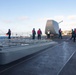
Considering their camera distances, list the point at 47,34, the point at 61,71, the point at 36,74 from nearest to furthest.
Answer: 1. the point at 36,74
2. the point at 61,71
3. the point at 47,34

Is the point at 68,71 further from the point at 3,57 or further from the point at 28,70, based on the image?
the point at 3,57

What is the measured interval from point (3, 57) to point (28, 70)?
5.94ft

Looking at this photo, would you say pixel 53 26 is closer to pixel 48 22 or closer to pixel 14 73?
pixel 48 22

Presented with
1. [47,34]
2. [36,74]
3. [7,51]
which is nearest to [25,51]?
[7,51]

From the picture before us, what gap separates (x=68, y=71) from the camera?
37.3 feet

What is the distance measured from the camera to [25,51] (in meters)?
16.6

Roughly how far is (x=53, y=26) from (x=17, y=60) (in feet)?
139

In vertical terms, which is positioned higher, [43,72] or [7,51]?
[7,51]

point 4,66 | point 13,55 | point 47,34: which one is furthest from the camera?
point 47,34

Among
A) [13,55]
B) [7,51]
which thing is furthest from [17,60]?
[7,51]

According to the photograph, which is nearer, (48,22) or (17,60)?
(17,60)

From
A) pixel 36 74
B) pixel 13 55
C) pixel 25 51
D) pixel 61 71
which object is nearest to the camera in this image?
pixel 36 74

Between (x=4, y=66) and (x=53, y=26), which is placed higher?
(x=53, y=26)

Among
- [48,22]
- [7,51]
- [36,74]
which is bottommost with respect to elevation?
[36,74]
